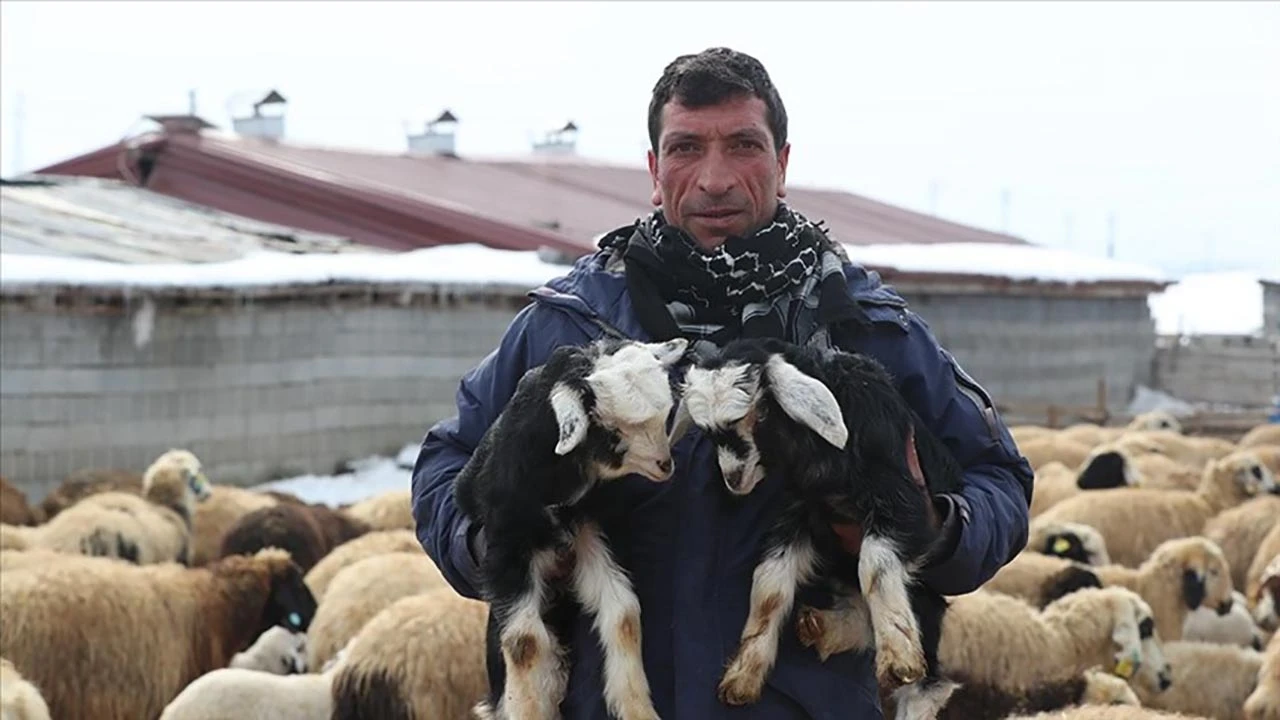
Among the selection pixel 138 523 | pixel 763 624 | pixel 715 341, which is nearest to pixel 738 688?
pixel 763 624

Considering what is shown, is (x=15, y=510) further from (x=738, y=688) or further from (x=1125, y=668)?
(x=738, y=688)

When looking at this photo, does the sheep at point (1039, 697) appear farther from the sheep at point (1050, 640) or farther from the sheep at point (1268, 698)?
the sheep at point (1268, 698)

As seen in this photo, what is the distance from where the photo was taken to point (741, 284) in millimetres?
3217

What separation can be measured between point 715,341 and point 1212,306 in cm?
9468

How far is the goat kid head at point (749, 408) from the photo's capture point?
3.06 m

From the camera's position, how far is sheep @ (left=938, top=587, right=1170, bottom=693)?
295 inches

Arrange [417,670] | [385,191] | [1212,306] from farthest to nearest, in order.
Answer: [1212,306], [385,191], [417,670]

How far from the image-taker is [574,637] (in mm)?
3227

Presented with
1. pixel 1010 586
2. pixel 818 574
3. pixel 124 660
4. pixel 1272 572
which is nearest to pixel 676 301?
pixel 818 574

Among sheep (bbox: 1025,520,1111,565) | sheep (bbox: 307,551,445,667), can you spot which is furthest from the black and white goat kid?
sheep (bbox: 1025,520,1111,565)

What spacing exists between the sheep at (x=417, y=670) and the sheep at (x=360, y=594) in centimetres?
111

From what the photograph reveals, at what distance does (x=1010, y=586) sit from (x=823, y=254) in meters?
5.96

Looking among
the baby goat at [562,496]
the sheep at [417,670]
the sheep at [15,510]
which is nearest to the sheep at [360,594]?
the sheep at [417,670]

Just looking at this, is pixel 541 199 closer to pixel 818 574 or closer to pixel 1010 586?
pixel 1010 586
